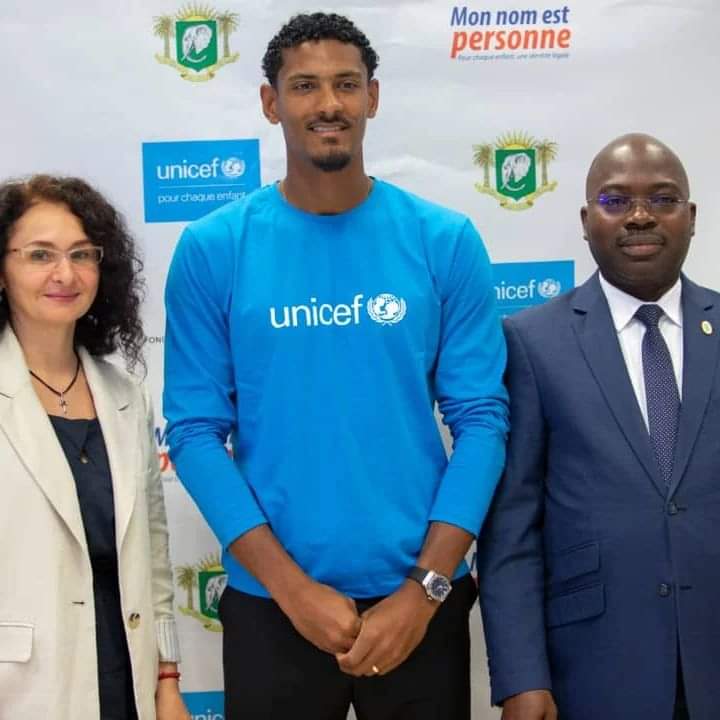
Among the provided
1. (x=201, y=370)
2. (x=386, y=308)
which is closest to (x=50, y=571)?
(x=201, y=370)

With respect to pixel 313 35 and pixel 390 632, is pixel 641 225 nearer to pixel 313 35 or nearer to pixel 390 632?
pixel 313 35

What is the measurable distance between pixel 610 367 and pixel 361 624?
705 millimetres

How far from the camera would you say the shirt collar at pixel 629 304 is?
2066 millimetres

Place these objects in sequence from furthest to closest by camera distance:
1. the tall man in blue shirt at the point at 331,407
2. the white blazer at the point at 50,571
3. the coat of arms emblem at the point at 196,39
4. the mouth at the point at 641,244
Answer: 1. the coat of arms emblem at the point at 196,39
2. the mouth at the point at 641,244
3. the tall man in blue shirt at the point at 331,407
4. the white blazer at the point at 50,571

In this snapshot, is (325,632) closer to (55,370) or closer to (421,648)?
(421,648)

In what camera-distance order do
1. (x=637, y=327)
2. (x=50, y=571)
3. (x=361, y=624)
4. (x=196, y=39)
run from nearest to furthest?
(x=50, y=571) < (x=361, y=624) < (x=637, y=327) < (x=196, y=39)

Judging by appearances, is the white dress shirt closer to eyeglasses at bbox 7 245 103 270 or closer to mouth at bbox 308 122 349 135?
mouth at bbox 308 122 349 135

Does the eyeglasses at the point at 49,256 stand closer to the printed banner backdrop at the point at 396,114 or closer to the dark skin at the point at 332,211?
the dark skin at the point at 332,211

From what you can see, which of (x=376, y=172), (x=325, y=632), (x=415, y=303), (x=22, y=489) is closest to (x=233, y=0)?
(x=376, y=172)

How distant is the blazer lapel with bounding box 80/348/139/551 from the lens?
1872 millimetres

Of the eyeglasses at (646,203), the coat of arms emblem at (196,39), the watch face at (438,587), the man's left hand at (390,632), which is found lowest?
the man's left hand at (390,632)

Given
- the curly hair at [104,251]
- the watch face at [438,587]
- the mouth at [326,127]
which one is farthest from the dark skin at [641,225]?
the curly hair at [104,251]

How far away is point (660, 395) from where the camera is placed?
197cm

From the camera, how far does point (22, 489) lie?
1.76 meters
